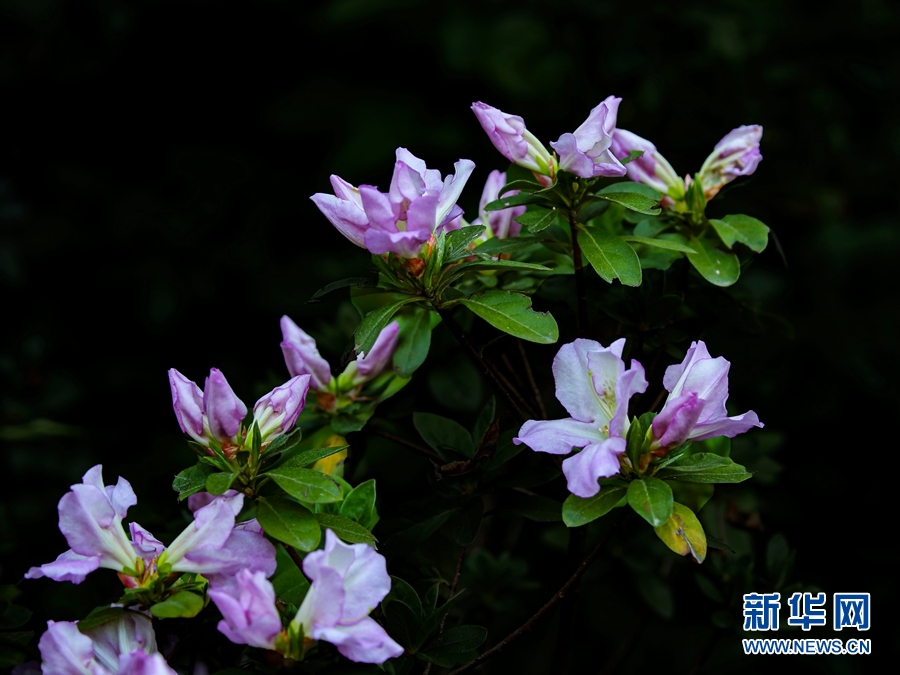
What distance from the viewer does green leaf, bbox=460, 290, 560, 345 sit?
854 mm

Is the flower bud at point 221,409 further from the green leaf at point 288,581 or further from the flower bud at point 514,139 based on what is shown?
the flower bud at point 514,139

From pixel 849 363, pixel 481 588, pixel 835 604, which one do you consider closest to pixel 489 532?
pixel 481 588

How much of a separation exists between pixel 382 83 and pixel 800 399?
1383 mm

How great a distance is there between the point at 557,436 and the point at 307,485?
0.22m

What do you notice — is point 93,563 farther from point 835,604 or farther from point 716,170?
point 835,604

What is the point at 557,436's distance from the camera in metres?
0.81

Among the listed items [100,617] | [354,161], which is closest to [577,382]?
[100,617]

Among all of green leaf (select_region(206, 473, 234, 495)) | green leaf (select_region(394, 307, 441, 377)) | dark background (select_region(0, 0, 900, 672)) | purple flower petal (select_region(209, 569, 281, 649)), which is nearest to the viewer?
purple flower petal (select_region(209, 569, 281, 649))

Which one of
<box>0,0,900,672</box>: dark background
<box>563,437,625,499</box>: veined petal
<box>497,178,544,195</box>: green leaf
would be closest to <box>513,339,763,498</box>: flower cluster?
<box>563,437,625,499</box>: veined petal

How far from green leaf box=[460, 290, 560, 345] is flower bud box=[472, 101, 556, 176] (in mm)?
166

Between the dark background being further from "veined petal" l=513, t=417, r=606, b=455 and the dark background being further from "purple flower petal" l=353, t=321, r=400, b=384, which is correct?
"veined petal" l=513, t=417, r=606, b=455

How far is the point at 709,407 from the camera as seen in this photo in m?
0.82

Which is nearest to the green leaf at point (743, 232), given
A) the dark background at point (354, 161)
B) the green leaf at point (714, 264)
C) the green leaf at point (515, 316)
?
the green leaf at point (714, 264)

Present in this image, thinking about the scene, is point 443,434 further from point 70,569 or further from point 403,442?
point 70,569
